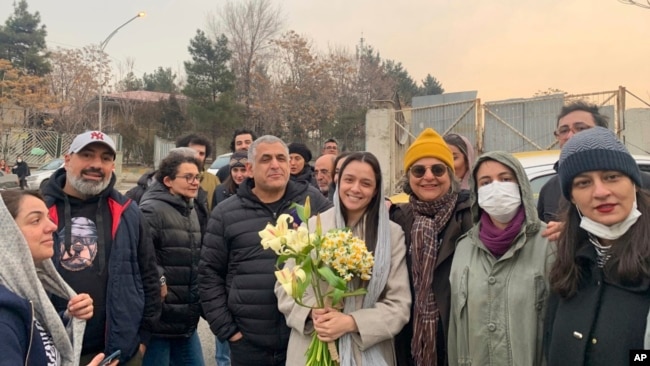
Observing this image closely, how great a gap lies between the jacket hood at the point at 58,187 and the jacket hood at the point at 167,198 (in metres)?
0.79

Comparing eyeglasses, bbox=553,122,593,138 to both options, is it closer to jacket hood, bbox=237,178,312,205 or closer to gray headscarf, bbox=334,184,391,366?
gray headscarf, bbox=334,184,391,366

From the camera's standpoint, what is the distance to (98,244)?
2918mm

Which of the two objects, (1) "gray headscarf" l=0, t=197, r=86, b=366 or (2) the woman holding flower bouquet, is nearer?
(1) "gray headscarf" l=0, t=197, r=86, b=366

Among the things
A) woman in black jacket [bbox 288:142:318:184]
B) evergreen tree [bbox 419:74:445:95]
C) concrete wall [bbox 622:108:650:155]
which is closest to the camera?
woman in black jacket [bbox 288:142:318:184]

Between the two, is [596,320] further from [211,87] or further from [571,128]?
[211,87]

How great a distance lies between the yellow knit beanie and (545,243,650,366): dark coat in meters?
0.99

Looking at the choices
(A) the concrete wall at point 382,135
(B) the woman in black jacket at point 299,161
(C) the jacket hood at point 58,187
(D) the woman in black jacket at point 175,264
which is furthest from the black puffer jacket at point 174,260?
(A) the concrete wall at point 382,135

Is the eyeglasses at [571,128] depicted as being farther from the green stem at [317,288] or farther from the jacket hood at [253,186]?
the green stem at [317,288]

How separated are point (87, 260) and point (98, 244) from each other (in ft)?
0.37

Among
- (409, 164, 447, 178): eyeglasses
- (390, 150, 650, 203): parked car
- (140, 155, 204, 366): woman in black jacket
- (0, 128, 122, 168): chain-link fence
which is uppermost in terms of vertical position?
(0, 128, 122, 168): chain-link fence

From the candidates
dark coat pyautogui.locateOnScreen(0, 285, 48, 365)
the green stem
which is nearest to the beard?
dark coat pyautogui.locateOnScreen(0, 285, 48, 365)

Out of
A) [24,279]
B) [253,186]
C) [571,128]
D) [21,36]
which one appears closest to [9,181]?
[253,186]

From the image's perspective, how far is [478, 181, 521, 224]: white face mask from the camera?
7.86 ft

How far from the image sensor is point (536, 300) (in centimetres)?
225
